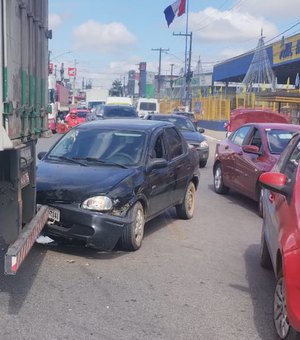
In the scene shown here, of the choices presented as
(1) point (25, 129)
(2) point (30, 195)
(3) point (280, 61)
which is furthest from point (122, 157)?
(3) point (280, 61)

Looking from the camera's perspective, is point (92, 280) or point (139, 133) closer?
point (92, 280)

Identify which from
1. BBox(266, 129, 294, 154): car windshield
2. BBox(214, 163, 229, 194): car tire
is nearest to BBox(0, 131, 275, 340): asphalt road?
BBox(266, 129, 294, 154): car windshield

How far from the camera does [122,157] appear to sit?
7.67 m

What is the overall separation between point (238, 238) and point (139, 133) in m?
2.04

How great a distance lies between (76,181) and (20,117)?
73.1 inches

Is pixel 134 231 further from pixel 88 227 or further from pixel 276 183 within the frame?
pixel 276 183

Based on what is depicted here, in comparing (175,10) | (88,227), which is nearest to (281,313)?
(88,227)

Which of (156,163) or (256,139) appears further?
(256,139)

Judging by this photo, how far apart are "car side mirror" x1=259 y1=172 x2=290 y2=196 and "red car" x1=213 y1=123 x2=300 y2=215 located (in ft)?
14.8

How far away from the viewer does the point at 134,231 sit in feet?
22.7

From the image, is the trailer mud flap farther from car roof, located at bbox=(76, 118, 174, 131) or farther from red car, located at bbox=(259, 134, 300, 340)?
car roof, located at bbox=(76, 118, 174, 131)

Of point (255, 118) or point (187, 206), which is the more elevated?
point (255, 118)

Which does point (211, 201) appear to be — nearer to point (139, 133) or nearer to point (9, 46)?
point (139, 133)

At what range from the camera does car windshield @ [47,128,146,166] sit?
7676 millimetres
